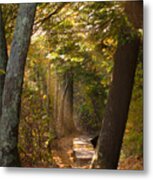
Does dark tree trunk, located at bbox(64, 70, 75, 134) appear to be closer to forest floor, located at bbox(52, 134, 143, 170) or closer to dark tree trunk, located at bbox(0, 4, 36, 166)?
forest floor, located at bbox(52, 134, 143, 170)

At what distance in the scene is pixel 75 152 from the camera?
3957 millimetres

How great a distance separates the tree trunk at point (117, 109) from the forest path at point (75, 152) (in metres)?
0.07

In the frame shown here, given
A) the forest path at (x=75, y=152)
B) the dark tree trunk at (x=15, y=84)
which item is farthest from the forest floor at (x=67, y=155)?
the dark tree trunk at (x=15, y=84)

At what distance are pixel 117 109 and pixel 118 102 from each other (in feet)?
0.17

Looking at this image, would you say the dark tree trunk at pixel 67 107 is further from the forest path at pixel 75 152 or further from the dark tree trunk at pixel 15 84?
the dark tree trunk at pixel 15 84

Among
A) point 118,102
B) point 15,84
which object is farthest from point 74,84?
point 15,84

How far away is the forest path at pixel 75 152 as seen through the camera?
3920 millimetres

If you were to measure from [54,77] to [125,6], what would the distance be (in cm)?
74

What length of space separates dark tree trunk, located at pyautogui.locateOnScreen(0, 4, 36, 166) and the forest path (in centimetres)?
36

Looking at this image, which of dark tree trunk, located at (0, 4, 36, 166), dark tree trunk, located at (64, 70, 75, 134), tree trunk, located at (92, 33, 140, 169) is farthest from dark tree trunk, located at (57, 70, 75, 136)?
dark tree trunk, located at (0, 4, 36, 166)

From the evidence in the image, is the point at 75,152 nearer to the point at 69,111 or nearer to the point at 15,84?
the point at 69,111

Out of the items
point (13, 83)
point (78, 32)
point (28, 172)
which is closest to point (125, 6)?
point (78, 32)

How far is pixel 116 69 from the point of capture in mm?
3902

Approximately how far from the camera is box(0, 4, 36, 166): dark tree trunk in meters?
4.06
